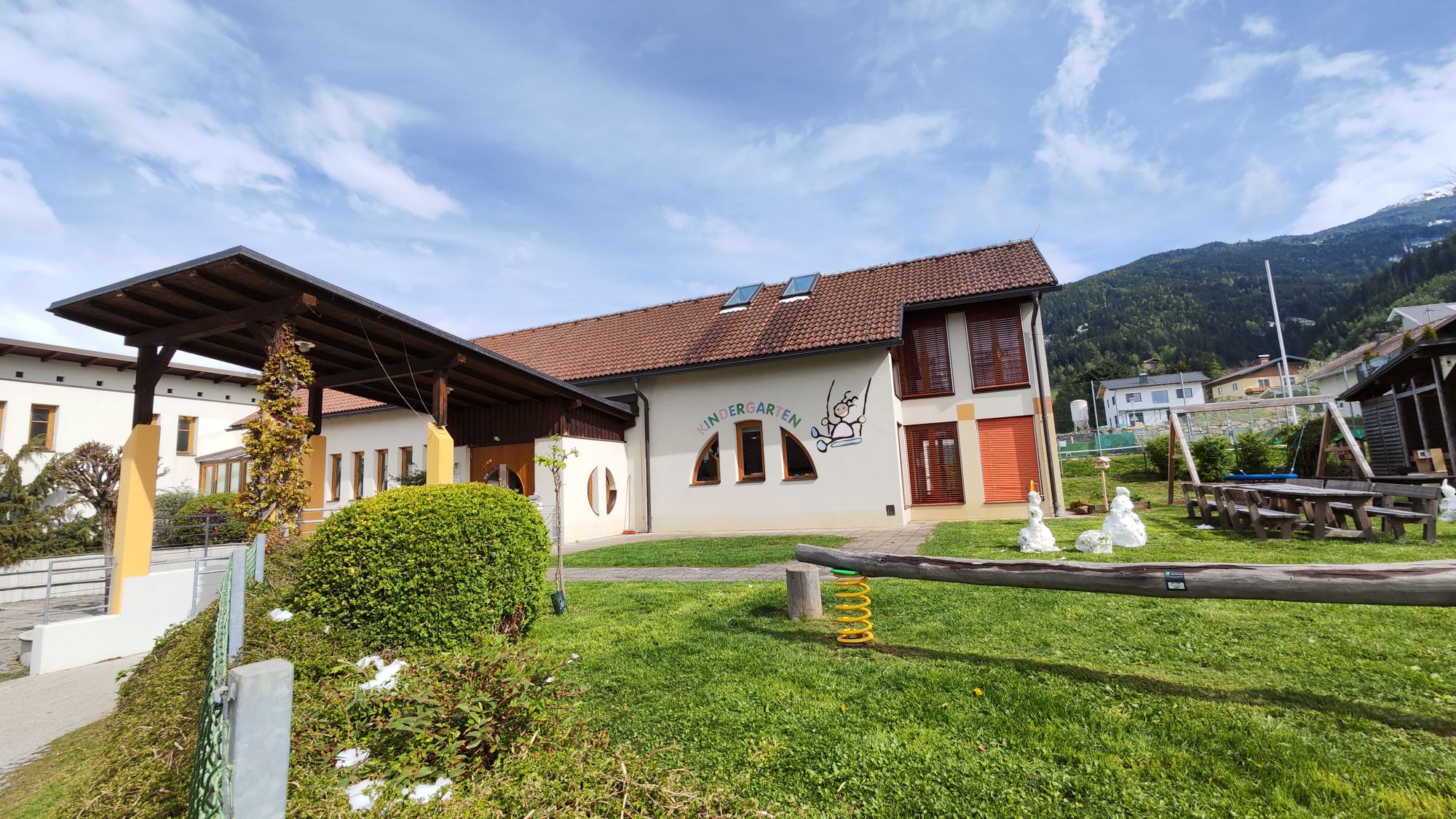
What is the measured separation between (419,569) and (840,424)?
35.0ft

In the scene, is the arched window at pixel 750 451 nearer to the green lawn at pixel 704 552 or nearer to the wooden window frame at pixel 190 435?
the green lawn at pixel 704 552

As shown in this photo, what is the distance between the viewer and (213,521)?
17719 mm

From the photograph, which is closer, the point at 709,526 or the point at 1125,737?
the point at 1125,737

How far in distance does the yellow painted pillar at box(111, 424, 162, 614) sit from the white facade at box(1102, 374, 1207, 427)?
257 ft

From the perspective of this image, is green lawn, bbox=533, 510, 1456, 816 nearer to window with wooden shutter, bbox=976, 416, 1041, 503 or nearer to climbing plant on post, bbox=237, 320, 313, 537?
climbing plant on post, bbox=237, 320, 313, 537

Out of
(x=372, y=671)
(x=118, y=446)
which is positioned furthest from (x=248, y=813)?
(x=118, y=446)

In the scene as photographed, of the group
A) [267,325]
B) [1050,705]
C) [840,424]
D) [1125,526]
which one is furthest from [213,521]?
[1125,526]

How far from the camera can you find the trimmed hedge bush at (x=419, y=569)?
430cm

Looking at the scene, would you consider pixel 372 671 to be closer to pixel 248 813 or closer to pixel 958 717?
pixel 248 813

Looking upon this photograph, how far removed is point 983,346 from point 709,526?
808 cm

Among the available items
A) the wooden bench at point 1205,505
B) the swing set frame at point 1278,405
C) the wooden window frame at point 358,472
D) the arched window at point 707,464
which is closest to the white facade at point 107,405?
the wooden window frame at point 358,472

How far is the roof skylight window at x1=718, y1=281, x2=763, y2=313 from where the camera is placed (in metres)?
17.7

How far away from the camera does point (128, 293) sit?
24.4 ft

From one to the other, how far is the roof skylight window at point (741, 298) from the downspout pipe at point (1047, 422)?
7.61m
